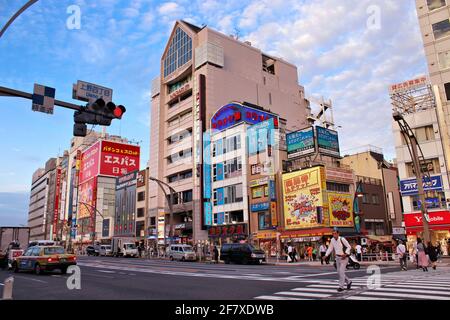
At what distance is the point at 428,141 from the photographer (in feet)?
121

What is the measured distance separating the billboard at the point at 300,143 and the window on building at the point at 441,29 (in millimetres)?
15695

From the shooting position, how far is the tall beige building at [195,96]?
60.1 m

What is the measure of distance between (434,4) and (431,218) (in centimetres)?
2184

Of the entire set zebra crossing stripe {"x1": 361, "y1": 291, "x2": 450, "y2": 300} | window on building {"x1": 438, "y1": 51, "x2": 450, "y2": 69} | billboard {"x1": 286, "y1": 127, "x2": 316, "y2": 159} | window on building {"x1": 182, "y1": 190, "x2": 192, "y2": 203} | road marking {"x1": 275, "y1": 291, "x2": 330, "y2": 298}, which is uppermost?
window on building {"x1": 438, "y1": 51, "x2": 450, "y2": 69}

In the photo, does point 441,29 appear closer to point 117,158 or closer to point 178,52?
point 178,52

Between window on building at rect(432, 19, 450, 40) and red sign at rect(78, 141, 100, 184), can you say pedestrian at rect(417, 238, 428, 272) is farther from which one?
red sign at rect(78, 141, 100, 184)

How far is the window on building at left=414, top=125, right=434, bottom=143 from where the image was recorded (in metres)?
37.0

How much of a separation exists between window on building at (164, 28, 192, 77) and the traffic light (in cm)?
5851

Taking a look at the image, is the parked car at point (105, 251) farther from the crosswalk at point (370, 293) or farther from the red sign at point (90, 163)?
the crosswalk at point (370, 293)

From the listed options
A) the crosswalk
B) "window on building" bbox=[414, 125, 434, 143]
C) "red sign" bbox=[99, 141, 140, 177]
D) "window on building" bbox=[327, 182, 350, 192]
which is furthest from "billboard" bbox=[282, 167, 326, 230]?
"red sign" bbox=[99, 141, 140, 177]

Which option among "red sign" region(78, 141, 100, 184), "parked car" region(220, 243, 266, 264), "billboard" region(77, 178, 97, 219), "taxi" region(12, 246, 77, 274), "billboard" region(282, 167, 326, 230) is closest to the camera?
"taxi" region(12, 246, 77, 274)

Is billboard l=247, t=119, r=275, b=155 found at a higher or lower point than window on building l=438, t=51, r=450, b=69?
lower

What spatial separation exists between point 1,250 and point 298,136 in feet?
107

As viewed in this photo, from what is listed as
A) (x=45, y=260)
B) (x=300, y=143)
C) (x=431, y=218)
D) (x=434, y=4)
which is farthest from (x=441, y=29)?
(x=45, y=260)
